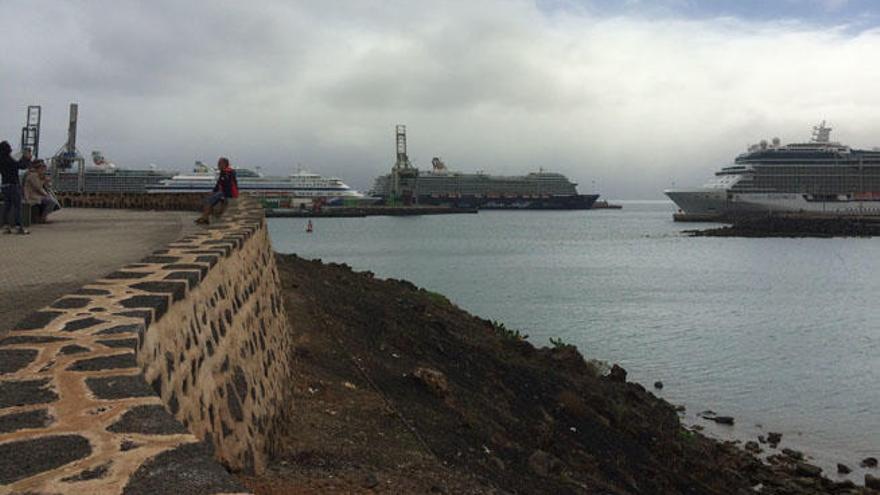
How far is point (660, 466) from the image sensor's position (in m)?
9.20

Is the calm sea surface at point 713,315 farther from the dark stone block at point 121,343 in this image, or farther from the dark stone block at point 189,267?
the dark stone block at point 121,343

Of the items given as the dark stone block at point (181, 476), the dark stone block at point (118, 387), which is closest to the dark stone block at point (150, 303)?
the dark stone block at point (118, 387)

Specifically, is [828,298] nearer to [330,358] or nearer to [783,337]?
[783,337]

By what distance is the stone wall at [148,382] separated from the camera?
207 centimetres

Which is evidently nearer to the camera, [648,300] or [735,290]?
[648,300]

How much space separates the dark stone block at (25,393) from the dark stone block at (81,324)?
674 millimetres

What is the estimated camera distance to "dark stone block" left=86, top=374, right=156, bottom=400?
103 inches

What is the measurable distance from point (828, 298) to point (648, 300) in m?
7.55

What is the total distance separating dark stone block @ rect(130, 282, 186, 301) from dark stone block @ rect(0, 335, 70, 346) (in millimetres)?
694

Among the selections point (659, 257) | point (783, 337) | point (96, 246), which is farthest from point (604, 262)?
point (96, 246)

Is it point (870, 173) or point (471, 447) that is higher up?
point (870, 173)

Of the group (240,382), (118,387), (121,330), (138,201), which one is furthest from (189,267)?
(138,201)

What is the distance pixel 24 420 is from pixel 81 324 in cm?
112

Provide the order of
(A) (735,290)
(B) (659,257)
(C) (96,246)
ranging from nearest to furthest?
(C) (96,246) → (A) (735,290) → (B) (659,257)
